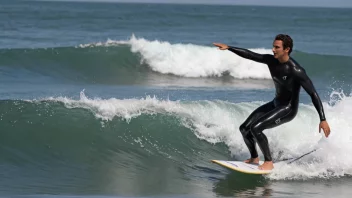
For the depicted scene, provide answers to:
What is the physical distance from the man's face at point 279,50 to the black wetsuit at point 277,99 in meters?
0.16

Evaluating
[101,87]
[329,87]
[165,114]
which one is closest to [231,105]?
[165,114]

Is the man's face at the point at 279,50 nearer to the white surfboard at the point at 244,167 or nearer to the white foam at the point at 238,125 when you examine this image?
the white surfboard at the point at 244,167

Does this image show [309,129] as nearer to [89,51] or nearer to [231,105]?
[231,105]

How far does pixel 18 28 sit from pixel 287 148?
27.0m

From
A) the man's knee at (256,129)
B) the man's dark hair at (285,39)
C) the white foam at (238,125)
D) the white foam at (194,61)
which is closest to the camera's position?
the man's dark hair at (285,39)

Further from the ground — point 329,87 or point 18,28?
point 18,28

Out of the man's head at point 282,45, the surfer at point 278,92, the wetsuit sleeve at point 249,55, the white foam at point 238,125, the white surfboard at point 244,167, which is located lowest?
the white surfboard at point 244,167

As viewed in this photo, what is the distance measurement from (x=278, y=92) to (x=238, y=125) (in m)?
2.77

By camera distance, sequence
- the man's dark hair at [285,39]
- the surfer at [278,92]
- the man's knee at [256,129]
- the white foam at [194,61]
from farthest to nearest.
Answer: the white foam at [194,61] → the man's knee at [256,129] → the surfer at [278,92] → the man's dark hair at [285,39]

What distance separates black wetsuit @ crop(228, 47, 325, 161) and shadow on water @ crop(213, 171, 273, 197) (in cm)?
32

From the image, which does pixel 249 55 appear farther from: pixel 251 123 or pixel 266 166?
pixel 266 166

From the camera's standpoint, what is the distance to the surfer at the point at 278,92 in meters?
8.18

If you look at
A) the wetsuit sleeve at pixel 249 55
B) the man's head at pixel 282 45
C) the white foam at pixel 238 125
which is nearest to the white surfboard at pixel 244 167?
the white foam at pixel 238 125

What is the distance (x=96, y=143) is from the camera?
10.2m
